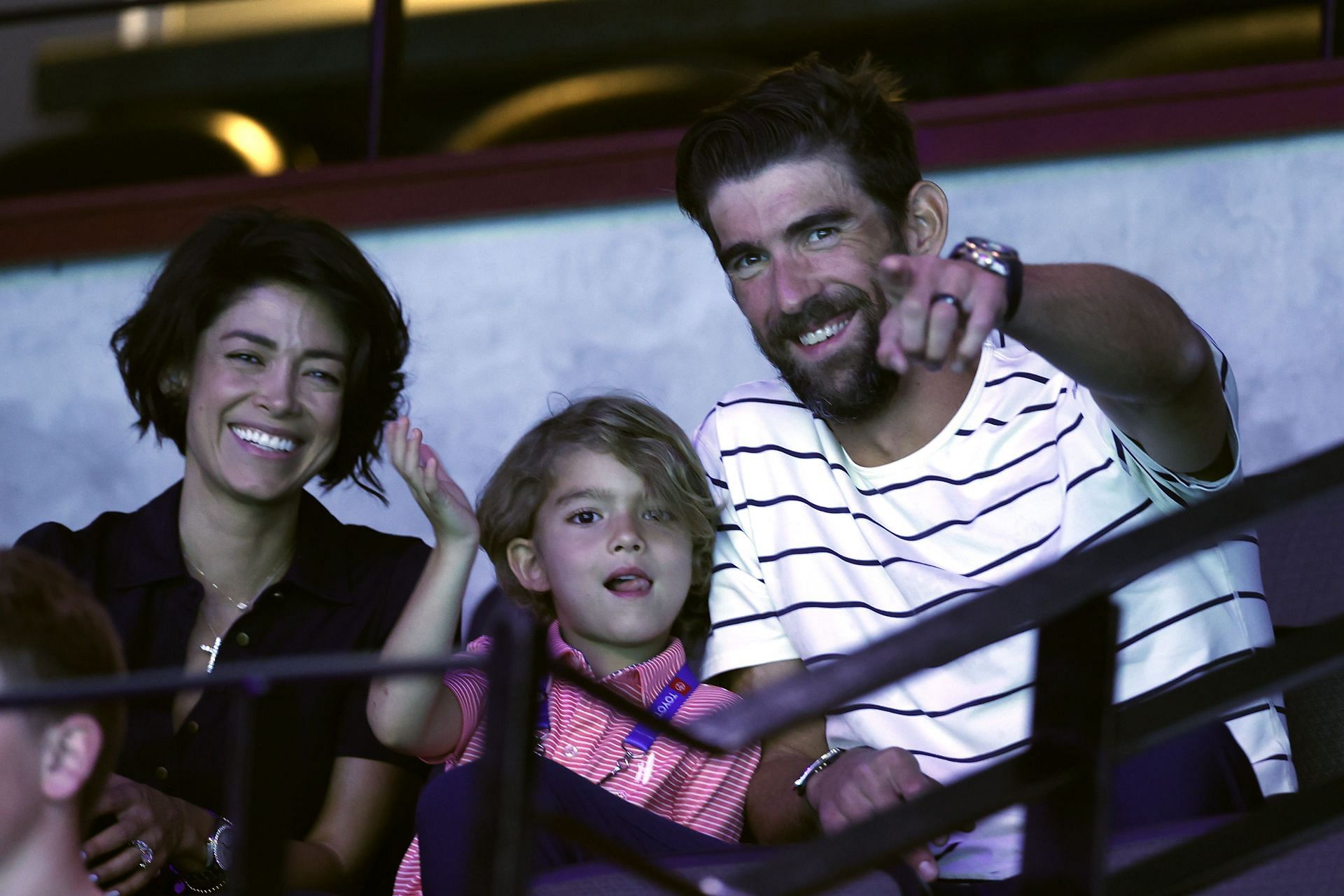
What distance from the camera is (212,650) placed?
2111mm

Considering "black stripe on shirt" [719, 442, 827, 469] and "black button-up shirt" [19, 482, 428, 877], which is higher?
"black stripe on shirt" [719, 442, 827, 469]

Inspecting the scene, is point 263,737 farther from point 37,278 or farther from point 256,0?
point 256,0

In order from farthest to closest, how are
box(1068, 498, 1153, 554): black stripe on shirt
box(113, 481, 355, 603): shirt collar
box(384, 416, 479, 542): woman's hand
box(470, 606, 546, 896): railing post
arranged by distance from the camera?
box(113, 481, 355, 603): shirt collar < box(384, 416, 479, 542): woman's hand < box(1068, 498, 1153, 554): black stripe on shirt < box(470, 606, 546, 896): railing post

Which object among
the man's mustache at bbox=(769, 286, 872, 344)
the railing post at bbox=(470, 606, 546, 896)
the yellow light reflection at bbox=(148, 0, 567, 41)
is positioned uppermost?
the yellow light reflection at bbox=(148, 0, 567, 41)

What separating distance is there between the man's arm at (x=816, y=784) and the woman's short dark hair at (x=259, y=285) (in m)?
0.74

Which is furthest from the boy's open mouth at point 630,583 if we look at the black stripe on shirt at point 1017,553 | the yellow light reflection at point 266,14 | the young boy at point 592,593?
the yellow light reflection at point 266,14

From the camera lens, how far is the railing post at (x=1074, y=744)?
873 mm

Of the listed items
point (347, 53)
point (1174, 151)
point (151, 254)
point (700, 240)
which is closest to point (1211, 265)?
point (1174, 151)

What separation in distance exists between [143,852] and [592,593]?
2.12 feet

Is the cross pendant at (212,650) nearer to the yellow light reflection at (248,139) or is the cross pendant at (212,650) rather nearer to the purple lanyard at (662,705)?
the purple lanyard at (662,705)

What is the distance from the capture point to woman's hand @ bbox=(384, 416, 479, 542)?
1.90 m

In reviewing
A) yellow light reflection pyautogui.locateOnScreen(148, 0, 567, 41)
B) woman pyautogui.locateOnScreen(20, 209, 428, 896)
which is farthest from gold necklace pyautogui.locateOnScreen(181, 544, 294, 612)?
yellow light reflection pyautogui.locateOnScreen(148, 0, 567, 41)

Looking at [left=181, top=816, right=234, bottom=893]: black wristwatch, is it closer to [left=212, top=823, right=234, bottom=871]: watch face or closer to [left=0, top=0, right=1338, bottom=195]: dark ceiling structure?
[left=212, top=823, right=234, bottom=871]: watch face

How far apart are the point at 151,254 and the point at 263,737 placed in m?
2.69
